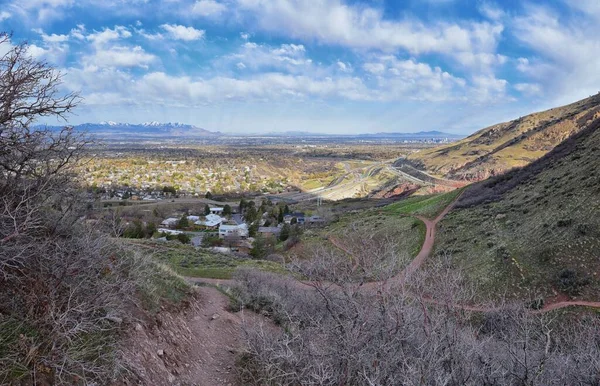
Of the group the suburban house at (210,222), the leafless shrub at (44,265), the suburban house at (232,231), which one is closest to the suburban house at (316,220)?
the suburban house at (232,231)

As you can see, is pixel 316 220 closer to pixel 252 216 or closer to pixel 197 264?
pixel 252 216

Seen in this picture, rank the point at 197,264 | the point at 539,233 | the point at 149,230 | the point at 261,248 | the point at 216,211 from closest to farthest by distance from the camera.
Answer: the point at 539,233, the point at 197,264, the point at 261,248, the point at 149,230, the point at 216,211

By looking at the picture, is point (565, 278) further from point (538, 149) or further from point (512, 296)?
point (538, 149)

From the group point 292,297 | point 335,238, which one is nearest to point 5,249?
point 292,297

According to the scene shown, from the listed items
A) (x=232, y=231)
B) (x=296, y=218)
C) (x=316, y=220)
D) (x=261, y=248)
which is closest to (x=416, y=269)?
(x=261, y=248)

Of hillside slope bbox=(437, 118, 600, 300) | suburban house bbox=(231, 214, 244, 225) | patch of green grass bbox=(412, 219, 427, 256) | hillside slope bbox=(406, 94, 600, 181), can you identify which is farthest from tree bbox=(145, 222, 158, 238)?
hillside slope bbox=(406, 94, 600, 181)

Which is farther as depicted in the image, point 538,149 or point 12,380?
point 538,149

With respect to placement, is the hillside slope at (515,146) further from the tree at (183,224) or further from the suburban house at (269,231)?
the tree at (183,224)
